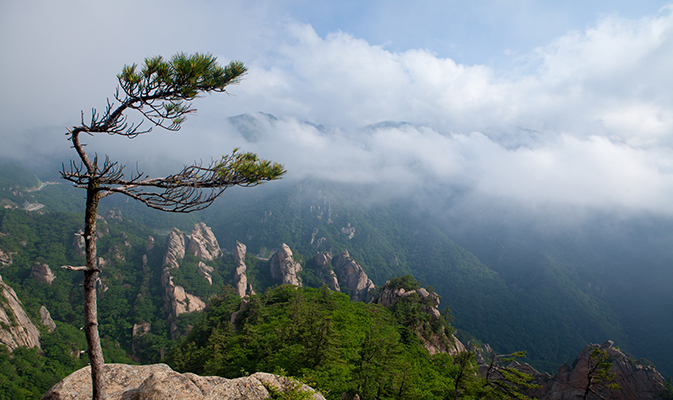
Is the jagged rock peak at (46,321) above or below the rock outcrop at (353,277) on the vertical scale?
below

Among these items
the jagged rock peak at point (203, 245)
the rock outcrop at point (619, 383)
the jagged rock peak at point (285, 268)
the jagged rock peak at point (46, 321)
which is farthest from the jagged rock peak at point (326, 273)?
the jagged rock peak at point (46, 321)

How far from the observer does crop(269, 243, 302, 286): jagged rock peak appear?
348 feet

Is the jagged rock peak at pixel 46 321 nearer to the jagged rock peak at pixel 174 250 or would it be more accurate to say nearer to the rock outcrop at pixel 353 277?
the jagged rock peak at pixel 174 250

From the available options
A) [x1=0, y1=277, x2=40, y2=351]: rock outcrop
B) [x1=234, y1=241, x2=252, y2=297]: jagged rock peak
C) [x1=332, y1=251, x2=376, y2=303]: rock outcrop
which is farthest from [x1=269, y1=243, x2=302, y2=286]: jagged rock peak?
[x1=0, y1=277, x2=40, y2=351]: rock outcrop

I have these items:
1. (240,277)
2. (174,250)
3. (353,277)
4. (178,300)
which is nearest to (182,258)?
(174,250)

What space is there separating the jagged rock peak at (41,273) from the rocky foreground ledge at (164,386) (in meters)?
113

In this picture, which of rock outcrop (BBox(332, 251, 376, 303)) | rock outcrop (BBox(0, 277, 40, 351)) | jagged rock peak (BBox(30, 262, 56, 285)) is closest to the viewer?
rock outcrop (BBox(0, 277, 40, 351))

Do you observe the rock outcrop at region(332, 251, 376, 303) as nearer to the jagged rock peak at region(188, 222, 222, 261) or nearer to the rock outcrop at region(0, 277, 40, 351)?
the jagged rock peak at region(188, 222, 222, 261)

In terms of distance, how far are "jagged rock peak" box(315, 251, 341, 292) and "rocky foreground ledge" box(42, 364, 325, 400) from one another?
316 feet

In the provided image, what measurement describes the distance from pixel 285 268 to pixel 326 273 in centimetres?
1751

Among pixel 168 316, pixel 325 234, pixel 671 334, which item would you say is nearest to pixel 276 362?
pixel 168 316

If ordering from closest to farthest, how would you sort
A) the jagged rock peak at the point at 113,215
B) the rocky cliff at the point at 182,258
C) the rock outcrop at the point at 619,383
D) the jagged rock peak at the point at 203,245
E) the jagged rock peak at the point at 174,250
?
1. the rock outcrop at the point at 619,383
2. the rocky cliff at the point at 182,258
3. the jagged rock peak at the point at 174,250
4. the jagged rock peak at the point at 203,245
5. the jagged rock peak at the point at 113,215

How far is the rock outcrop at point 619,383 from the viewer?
34875 mm

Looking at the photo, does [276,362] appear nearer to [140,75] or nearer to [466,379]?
[466,379]
